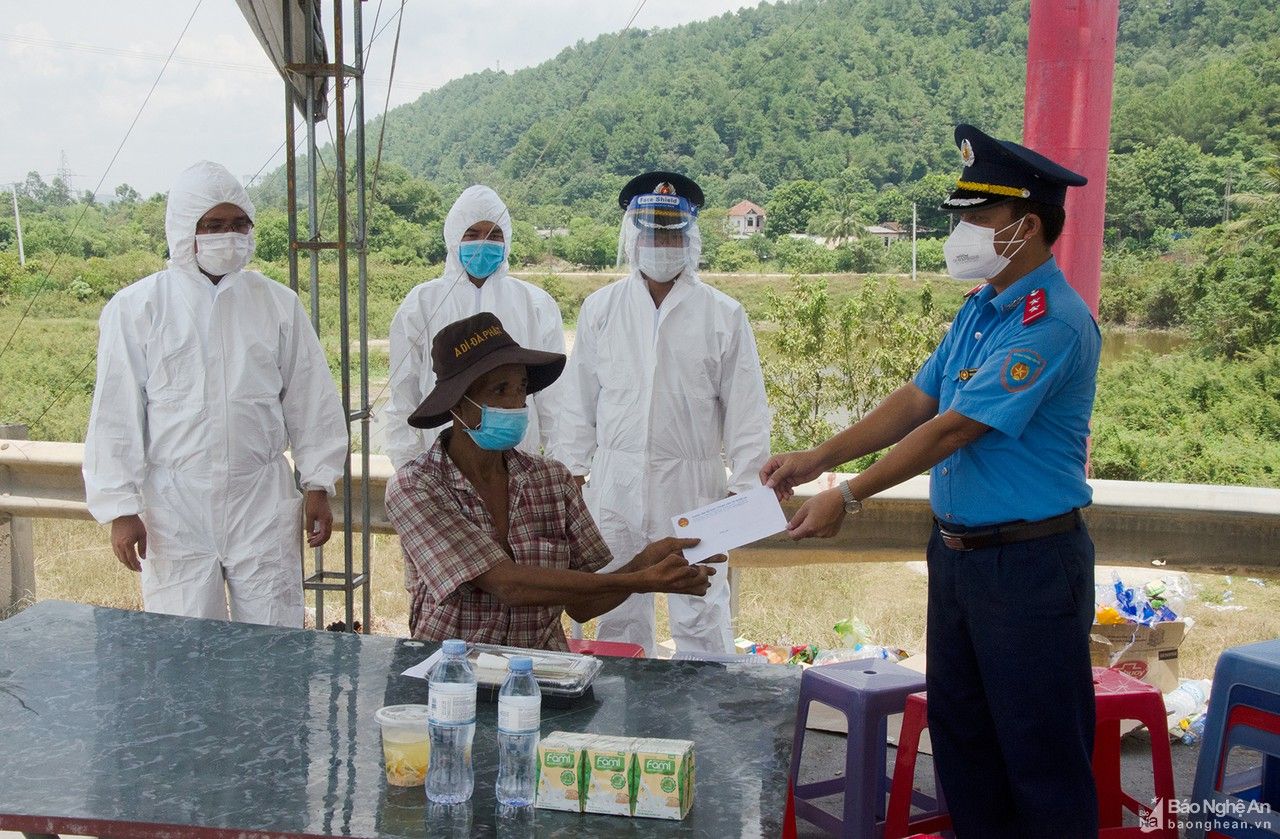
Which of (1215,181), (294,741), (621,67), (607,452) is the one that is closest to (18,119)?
(621,67)

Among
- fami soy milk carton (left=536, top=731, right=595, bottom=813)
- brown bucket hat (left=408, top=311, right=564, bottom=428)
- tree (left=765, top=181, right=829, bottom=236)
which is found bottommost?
fami soy milk carton (left=536, top=731, right=595, bottom=813)

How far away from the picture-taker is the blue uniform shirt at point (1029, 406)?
2459mm

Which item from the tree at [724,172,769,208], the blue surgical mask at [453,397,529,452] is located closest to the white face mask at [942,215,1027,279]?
the blue surgical mask at [453,397,529,452]

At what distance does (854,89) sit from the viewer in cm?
2005

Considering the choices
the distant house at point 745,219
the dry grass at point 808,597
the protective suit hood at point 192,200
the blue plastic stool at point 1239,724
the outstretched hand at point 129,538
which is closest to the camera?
the blue plastic stool at point 1239,724

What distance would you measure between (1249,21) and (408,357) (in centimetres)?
2486

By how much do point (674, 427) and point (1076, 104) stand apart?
2.73 metres

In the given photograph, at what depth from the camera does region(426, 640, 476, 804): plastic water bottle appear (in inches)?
73.7

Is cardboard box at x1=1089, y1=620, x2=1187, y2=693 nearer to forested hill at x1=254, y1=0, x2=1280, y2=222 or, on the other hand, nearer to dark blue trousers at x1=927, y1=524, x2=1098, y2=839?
dark blue trousers at x1=927, y1=524, x2=1098, y2=839

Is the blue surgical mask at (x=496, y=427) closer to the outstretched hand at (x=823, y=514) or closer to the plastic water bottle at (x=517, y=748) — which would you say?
the outstretched hand at (x=823, y=514)

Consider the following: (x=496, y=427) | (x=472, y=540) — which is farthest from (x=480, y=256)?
(x=472, y=540)

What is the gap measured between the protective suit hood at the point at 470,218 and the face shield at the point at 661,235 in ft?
2.48

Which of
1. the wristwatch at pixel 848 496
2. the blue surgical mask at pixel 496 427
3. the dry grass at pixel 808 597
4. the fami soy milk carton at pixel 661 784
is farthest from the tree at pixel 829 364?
the fami soy milk carton at pixel 661 784

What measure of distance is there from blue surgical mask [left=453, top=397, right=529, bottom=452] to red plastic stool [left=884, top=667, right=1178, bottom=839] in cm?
126
